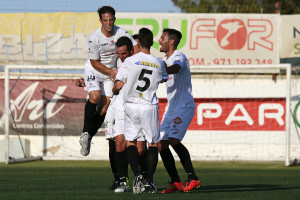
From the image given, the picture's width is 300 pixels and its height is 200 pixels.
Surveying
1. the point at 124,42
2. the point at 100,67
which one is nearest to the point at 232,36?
the point at 100,67

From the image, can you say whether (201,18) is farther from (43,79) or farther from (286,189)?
(286,189)

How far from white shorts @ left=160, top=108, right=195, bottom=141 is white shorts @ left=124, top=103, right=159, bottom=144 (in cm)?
57

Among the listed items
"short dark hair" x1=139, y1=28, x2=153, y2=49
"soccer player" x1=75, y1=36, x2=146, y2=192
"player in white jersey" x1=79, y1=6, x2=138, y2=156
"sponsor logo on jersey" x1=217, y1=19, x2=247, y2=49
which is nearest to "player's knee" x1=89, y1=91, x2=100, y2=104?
"player in white jersey" x1=79, y1=6, x2=138, y2=156

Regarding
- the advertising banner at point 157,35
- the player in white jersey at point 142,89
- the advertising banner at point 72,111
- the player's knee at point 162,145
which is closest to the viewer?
the player in white jersey at point 142,89

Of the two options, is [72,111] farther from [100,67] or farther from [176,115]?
[176,115]

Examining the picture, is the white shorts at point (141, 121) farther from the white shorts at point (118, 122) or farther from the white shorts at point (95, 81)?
the white shorts at point (95, 81)

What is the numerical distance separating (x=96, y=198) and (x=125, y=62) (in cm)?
170

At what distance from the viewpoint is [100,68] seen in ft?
30.1

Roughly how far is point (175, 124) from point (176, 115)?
0.12m

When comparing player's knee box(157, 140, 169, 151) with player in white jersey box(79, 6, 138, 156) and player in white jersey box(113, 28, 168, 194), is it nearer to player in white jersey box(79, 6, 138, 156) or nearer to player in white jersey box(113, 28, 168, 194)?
player in white jersey box(113, 28, 168, 194)

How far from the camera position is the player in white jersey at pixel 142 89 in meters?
8.02

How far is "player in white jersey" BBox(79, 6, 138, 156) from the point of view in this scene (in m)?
9.06

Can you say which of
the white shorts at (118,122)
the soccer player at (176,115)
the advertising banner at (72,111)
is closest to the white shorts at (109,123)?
the white shorts at (118,122)

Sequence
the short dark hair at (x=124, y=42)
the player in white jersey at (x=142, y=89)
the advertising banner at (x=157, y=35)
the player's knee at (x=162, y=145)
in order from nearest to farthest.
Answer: the player in white jersey at (x=142, y=89) < the short dark hair at (x=124, y=42) < the player's knee at (x=162, y=145) < the advertising banner at (x=157, y=35)
